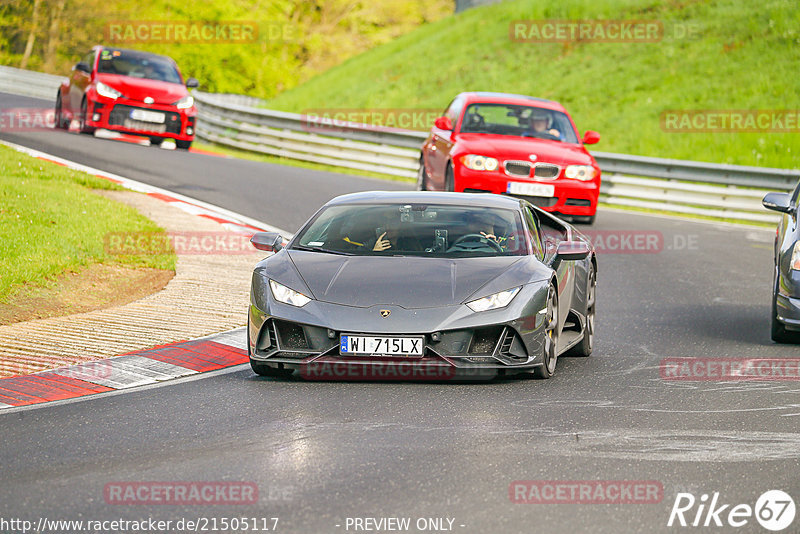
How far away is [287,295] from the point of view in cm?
799

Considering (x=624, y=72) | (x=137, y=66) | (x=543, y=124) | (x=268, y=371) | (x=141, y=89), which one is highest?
(x=624, y=72)

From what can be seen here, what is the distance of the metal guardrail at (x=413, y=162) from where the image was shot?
22.4 metres

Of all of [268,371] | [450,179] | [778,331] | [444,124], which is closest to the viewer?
[268,371]

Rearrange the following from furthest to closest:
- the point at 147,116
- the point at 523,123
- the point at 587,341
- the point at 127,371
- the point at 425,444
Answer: the point at 147,116 → the point at 523,123 → the point at 587,341 → the point at 127,371 → the point at 425,444

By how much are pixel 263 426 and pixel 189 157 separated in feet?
58.4

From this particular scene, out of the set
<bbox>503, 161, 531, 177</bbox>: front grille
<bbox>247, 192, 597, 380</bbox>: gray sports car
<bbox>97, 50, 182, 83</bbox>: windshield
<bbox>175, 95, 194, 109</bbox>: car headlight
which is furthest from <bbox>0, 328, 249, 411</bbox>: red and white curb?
<bbox>97, 50, 182, 83</bbox>: windshield

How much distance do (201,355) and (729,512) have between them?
4.67 m

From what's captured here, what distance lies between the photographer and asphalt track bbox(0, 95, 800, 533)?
519 centimetres

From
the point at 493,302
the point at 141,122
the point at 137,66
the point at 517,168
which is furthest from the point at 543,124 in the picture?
the point at 137,66

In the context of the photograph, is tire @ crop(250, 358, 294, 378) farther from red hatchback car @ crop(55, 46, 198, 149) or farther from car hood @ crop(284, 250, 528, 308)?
red hatchback car @ crop(55, 46, 198, 149)

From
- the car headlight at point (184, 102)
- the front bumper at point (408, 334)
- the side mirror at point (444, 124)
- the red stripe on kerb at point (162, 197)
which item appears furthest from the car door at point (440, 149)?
the front bumper at point (408, 334)

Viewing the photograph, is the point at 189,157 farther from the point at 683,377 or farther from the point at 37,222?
the point at 683,377

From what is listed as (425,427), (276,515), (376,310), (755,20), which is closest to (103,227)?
(376,310)

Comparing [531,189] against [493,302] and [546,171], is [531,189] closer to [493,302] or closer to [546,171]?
[546,171]
